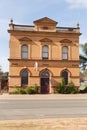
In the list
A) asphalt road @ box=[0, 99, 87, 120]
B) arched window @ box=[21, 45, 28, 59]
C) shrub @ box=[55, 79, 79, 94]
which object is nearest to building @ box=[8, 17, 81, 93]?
arched window @ box=[21, 45, 28, 59]

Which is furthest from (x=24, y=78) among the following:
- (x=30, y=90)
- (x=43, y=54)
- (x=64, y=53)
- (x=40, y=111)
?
(x=40, y=111)

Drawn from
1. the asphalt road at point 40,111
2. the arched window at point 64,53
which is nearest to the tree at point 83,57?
the arched window at point 64,53

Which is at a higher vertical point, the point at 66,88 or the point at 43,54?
the point at 43,54

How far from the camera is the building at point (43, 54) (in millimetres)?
43906

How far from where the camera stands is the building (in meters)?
43.9

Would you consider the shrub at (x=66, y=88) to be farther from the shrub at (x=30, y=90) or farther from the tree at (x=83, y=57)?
the tree at (x=83, y=57)

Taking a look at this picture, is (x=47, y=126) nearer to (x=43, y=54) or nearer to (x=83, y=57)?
(x=43, y=54)

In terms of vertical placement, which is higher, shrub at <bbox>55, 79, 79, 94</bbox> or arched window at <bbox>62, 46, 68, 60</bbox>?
arched window at <bbox>62, 46, 68, 60</bbox>

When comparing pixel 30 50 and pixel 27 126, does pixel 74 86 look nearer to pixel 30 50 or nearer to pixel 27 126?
pixel 30 50

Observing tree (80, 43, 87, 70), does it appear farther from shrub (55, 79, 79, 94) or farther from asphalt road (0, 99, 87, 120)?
asphalt road (0, 99, 87, 120)

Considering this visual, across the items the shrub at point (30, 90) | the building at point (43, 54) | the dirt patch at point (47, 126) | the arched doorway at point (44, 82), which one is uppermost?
the building at point (43, 54)

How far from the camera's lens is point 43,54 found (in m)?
44.8

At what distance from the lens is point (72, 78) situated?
45.2m

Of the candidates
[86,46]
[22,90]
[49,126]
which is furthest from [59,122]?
[86,46]
